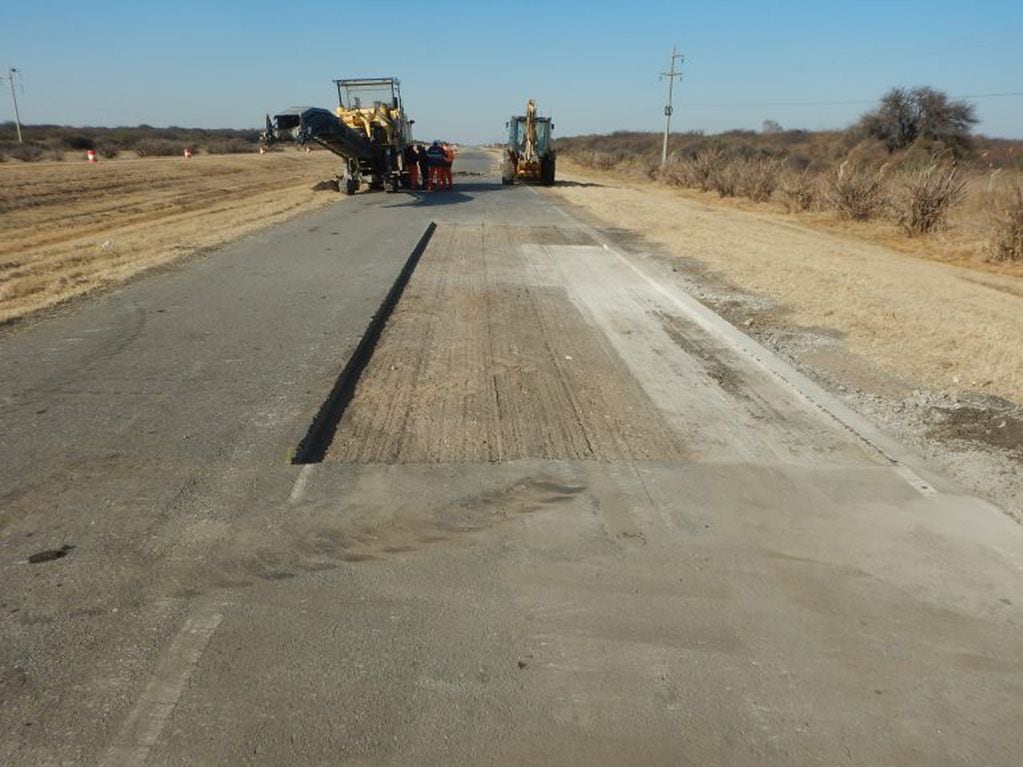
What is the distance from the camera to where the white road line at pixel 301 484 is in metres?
4.25

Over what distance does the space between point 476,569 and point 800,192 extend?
2740cm

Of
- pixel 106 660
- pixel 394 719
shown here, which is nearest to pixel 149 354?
pixel 106 660

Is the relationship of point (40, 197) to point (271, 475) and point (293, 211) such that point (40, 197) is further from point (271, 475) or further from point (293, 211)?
point (271, 475)

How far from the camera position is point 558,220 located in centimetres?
2019

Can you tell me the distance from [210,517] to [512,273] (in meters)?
8.65

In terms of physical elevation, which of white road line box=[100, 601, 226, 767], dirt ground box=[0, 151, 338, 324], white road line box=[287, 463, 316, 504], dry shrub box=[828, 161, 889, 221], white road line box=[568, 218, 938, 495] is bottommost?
white road line box=[568, 218, 938, 495]

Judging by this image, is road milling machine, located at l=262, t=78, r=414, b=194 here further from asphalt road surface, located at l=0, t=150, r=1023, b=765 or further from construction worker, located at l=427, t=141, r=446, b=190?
asphalt road surface, located at l=0, t=150, r=1023, b=765

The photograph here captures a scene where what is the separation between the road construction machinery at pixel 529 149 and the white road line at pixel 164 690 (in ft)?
107

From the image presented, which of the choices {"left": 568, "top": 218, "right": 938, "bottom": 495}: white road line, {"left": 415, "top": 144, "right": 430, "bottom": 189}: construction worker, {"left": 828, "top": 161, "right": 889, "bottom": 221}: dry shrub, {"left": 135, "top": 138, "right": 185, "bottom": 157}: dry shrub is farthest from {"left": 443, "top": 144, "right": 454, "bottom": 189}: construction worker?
{"left": 135, "top": 138, "right": 185, "bottom": 157}: dry shrub

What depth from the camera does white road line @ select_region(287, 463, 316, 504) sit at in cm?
425

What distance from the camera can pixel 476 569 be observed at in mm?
3637

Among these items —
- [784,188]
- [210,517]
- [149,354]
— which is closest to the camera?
[210,517]

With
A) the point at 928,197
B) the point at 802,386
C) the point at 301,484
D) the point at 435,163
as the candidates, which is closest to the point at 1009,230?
the point at 928,197

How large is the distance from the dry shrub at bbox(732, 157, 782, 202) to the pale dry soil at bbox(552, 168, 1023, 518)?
13.5m
